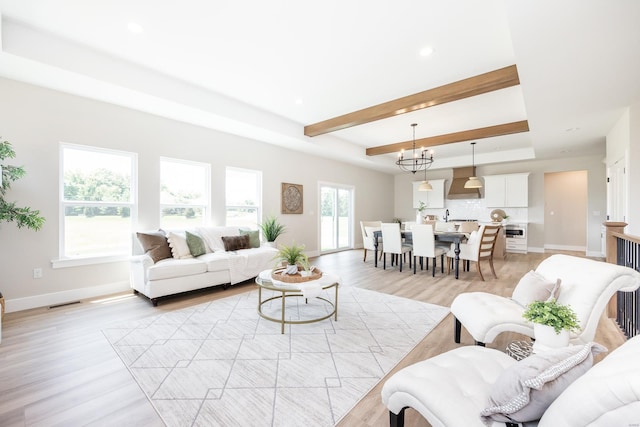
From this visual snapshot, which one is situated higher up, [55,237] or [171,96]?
[171,96]

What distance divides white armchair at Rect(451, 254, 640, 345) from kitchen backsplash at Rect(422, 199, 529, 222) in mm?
6879

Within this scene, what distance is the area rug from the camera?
168cm

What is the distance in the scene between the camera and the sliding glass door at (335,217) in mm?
7625

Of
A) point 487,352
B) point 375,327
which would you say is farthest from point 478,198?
point 487,352

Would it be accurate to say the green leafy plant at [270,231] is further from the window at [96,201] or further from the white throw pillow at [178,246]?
the window at [96,201]

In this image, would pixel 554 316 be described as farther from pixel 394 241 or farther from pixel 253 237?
pixel 253 237

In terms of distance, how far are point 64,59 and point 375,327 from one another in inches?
171

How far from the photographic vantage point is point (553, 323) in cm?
153

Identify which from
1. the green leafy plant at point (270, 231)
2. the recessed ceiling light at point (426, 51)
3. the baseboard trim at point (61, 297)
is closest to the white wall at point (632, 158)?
the recessed ceiling light at point (426, 51)

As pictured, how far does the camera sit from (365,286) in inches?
171

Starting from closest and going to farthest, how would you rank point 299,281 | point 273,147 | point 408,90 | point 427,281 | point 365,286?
point 299,281
point 408,90
point 365,286
point 427,281
point 273,147

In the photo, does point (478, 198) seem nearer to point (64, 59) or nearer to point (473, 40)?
point (473, 40)

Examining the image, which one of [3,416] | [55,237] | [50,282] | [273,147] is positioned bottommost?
[3,416]

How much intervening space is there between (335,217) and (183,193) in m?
4.31
